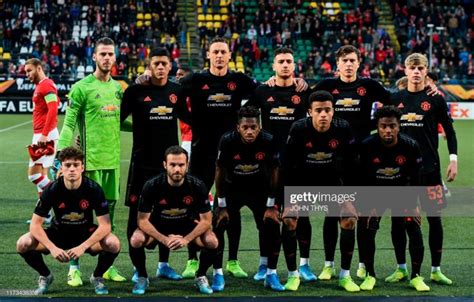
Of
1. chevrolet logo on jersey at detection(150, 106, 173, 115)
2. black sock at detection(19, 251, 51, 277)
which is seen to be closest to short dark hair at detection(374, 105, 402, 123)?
chevrolet logo on jersey at detection(150, 106, 173, 115)

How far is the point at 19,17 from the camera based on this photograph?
34.2m

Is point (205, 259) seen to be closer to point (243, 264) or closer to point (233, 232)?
point (233, 232)

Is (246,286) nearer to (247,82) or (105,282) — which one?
(105,282)

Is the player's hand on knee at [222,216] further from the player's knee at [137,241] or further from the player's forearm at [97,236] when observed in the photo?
the player's forearm at [97,236]

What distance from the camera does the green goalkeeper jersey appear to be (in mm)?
8039

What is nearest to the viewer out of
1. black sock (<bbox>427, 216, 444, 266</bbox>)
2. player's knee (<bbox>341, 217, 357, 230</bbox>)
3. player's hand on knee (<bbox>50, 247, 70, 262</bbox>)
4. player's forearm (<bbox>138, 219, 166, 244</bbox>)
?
player's hand on knee (<bbox>50, 247, 70, 262</bbox>)

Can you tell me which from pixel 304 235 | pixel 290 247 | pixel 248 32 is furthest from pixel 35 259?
pixel 248 32

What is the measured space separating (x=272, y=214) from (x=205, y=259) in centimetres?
73

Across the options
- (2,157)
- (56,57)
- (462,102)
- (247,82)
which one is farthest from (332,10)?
(247,82)

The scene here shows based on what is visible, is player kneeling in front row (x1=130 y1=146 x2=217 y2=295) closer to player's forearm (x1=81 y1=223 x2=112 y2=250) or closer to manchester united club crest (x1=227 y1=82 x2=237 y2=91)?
player's forearm (x1=81 y1=223 x2=112 y2=250)

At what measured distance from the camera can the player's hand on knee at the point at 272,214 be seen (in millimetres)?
7668
